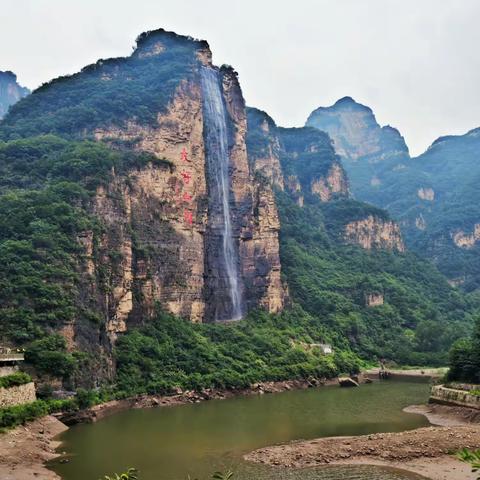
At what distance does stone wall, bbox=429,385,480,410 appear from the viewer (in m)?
40.6

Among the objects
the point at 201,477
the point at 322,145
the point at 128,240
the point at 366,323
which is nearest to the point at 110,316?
the point at 128,240

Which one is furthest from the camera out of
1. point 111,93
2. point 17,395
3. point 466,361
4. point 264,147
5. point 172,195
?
point 264,147

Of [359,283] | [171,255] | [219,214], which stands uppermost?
[219,214]

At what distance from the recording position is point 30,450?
98.7 feet

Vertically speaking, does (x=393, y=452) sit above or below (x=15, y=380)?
below

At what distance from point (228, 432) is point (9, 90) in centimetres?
15131

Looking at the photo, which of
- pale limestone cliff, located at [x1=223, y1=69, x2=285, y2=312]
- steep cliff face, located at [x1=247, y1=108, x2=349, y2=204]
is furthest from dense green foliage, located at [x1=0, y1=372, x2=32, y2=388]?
steep cliff face, located at [x1=247, y1=108, x2=349, y2=204]

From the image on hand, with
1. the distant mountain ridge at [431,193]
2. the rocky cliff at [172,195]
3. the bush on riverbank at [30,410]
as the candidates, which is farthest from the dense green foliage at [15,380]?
the distant mountain ridge at [431,193]

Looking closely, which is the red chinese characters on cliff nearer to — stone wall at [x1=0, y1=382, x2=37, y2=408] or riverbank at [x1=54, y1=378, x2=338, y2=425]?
riverbank at [x1=54, y1=378, x2=338, y2=425]

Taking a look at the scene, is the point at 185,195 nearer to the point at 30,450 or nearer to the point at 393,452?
the point at 30,450

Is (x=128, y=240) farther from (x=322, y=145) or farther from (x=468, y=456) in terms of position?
(x=322, y=145)

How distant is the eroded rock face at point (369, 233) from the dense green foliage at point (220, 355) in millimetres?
36462

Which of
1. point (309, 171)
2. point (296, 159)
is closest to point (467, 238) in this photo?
point (309, 171)

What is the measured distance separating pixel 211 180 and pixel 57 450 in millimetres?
49678
